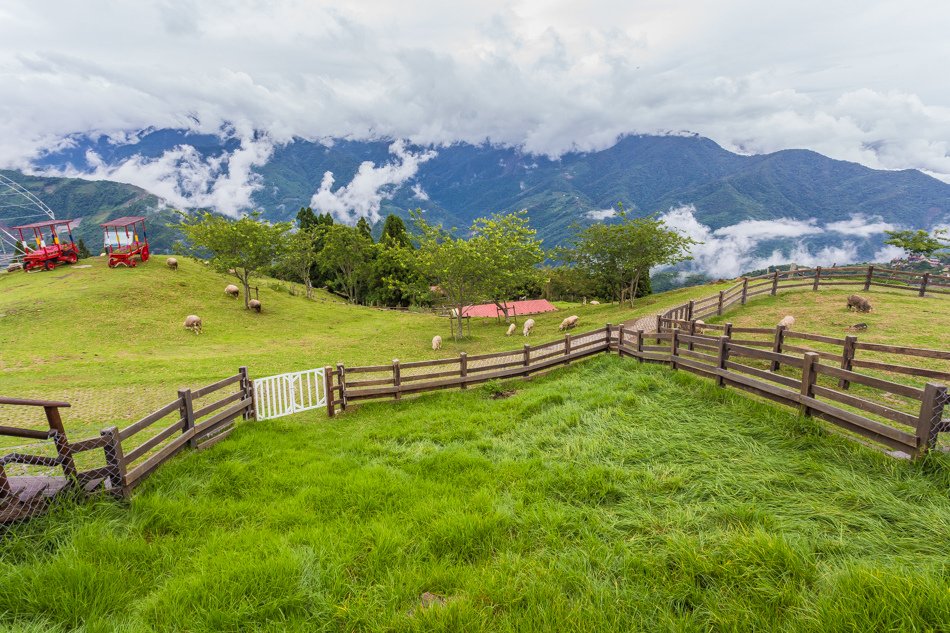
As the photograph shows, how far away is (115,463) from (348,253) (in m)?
43.4

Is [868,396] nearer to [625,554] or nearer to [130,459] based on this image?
[625,554]

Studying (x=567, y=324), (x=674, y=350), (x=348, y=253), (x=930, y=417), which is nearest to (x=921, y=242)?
(x=567, y=324)

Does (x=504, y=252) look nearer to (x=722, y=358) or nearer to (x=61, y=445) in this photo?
(x=722, y=358)

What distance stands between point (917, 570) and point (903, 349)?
6.40 metres

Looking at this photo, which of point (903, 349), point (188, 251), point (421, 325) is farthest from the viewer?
point (188, 251)

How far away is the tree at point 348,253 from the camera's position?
45.0 meters

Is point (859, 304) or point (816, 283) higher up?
point (816, 283)

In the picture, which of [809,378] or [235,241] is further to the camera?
[235,241]

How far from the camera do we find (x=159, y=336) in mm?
22219

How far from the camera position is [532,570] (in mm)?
3777

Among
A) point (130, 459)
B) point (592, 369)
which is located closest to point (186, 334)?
point (130, 459)

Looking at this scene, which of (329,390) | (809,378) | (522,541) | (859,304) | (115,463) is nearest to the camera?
(522,541)

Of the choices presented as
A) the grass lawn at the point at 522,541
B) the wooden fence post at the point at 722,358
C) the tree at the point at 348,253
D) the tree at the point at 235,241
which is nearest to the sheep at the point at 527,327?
the wooden fence post at the point at 722,358

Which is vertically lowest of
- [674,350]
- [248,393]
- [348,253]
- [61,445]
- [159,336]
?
[159,336]
